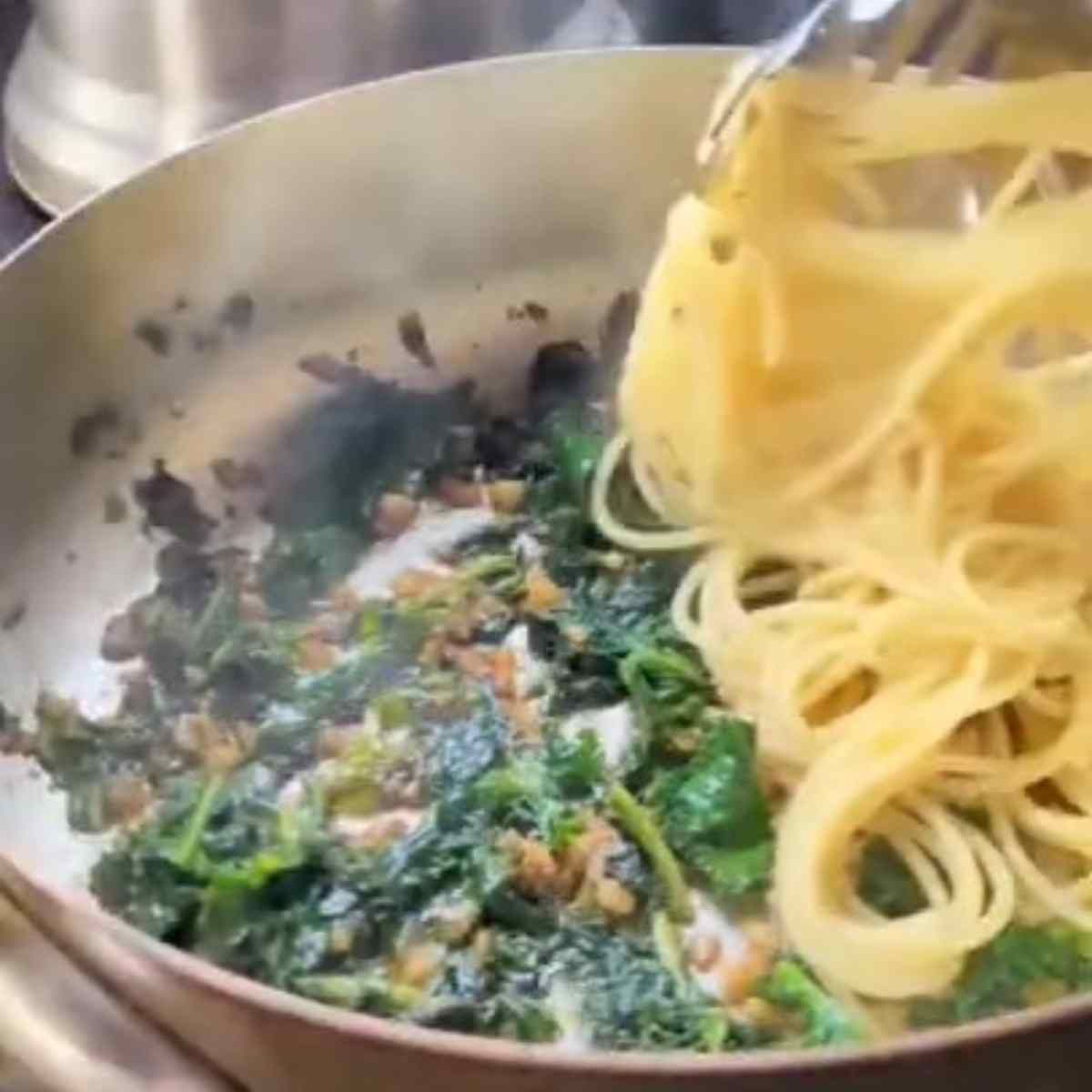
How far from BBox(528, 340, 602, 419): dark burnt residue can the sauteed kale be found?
0.02m

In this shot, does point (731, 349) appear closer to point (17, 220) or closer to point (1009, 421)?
point (1009, 421)

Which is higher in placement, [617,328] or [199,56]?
[199,56]

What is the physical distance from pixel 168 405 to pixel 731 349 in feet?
1.08

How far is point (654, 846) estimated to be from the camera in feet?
3.53

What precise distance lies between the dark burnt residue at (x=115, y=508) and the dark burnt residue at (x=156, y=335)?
94 millimetres

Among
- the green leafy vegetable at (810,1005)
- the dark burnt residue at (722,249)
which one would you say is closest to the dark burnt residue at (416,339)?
the dark burnt residue at (722,249)

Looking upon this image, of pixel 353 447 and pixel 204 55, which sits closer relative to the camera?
pixel 353 447

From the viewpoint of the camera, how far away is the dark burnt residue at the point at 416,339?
1366 mm

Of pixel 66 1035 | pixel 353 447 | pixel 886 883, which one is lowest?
pixel 886 883

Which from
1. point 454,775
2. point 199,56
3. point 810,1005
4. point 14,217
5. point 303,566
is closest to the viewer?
point 810,1005

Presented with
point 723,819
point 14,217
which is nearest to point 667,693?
point 723,819

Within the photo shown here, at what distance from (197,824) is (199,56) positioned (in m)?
0.58

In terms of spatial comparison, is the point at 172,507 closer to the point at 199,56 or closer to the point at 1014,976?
the point at 199,56

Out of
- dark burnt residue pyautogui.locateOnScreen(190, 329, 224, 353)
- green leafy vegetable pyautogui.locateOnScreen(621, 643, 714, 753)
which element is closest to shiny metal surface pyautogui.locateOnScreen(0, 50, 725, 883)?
dark burnt residue pyautogui.locateOnScreen(190, 329, 224, 353)
